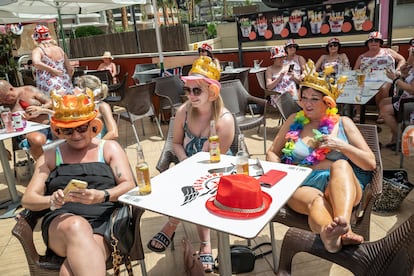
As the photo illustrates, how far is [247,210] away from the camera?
1.52 meters

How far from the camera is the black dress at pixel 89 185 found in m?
1.95

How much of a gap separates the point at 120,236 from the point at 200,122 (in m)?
1.07

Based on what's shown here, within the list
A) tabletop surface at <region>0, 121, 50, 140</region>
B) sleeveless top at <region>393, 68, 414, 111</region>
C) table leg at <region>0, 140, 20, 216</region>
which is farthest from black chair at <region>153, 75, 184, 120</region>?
sleeveless top at <region>393, 68, 414, 111</region>

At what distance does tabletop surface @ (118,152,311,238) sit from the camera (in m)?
1.46

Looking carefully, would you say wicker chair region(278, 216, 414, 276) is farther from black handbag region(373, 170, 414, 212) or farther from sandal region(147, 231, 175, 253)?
black handbag region(373, 170, 414, 212)

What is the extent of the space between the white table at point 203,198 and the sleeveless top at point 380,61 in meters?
3.95

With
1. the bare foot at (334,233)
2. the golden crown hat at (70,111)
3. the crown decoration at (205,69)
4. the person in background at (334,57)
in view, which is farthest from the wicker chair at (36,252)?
the person in background at (334,57)

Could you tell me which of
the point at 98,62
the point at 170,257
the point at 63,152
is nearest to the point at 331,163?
the point at 170,257

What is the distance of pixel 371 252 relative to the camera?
1.55 metres

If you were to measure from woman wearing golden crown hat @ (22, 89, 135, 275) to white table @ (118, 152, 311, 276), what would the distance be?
25 cm

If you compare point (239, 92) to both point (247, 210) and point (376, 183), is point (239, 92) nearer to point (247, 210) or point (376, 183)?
point (376, 183)

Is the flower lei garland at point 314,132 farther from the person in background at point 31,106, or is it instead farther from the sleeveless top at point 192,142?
the person in background at point 31,106

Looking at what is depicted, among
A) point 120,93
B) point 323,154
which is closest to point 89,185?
point 323,154

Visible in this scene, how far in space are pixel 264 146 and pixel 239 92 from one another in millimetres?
806
